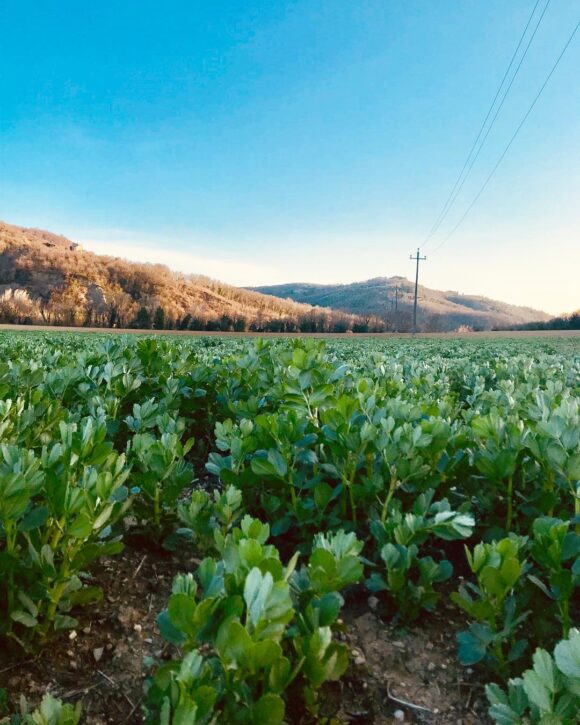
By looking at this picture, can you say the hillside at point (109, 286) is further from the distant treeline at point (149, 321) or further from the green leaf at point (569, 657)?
the green leaf at point (569, 657)

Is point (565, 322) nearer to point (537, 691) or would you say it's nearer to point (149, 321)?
point (149, 321)

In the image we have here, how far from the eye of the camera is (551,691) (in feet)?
2.92

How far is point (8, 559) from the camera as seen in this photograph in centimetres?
133

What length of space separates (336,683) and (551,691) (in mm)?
734

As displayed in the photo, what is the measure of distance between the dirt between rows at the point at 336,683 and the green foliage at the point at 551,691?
46 centimetres

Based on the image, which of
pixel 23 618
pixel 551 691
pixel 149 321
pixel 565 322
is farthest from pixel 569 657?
pixel 565 322

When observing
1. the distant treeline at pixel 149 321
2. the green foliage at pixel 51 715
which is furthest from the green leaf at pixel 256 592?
the distant treeline at pixel 149 321

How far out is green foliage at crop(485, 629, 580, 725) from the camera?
0.86 meters

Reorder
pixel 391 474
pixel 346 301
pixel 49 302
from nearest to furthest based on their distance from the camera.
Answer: pixel 391 474, pixel 49 302, pixel 346 301

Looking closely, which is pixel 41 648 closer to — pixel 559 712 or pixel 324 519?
pixel 324 519

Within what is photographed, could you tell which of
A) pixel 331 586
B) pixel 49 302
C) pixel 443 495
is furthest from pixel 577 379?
pixel 49 302

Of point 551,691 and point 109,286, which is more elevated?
point 109,286

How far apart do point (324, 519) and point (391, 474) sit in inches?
14.1

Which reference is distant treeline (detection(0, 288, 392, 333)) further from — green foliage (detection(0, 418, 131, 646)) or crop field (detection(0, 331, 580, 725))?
green foliage (detection(0, 418, 131, 646))
